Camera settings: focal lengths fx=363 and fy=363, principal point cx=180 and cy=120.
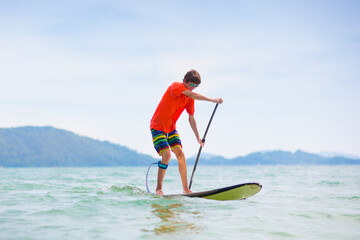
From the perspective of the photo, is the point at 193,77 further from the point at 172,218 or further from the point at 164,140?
the point at 172,218

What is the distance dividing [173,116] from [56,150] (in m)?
177

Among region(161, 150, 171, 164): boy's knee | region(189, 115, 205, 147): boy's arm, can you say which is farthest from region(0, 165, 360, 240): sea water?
region(189, 115, 205, 147): boy's arm

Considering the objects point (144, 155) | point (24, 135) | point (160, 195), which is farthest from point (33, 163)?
point (160, 195)

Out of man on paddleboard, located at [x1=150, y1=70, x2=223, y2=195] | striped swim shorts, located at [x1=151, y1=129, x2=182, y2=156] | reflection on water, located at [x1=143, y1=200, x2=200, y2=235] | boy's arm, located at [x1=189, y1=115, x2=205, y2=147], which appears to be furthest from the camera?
boy's arm, located at [x1=189, y1=115, x2=205, y2=147]

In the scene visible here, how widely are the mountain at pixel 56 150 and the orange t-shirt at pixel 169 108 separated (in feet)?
539

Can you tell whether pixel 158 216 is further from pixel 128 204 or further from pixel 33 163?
pixel 33 163

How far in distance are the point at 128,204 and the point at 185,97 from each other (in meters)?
2.18

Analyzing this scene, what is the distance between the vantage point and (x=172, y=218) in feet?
16.2

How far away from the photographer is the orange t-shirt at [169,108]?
21.6ft

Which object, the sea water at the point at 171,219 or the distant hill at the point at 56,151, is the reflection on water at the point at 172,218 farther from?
the distant hill at the point at 56,151

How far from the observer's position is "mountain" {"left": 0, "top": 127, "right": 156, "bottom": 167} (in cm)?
16188

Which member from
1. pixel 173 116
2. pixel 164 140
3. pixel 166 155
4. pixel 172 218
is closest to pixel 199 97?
pixel 173 116

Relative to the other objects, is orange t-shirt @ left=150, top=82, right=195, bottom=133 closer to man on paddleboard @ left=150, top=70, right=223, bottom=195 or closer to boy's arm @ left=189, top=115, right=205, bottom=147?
man on paddleboard @ left=150, top=70, right=223, bottom=195

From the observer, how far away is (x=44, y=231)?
4168 mm
